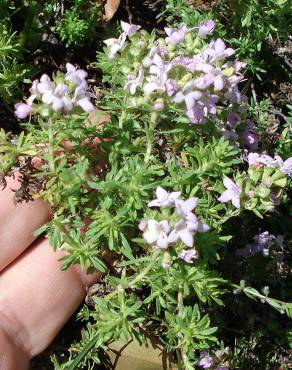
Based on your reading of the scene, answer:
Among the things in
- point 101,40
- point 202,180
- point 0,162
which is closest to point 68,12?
point 101,40

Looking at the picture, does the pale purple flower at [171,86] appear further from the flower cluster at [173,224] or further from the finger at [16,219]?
the finger at [16,219]

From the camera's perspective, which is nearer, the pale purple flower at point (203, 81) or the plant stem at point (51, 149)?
the pale purple flower at point (203, 81)

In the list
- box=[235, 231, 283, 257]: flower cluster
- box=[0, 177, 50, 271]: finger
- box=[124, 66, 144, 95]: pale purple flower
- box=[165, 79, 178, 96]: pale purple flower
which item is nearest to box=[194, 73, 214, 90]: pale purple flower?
box=[165, 79, 178, 96]: pale purple flower

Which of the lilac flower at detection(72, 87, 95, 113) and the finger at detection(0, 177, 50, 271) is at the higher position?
the lilac flower at detection(72, 87, 95, 113)

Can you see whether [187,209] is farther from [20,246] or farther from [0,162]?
[20,246]

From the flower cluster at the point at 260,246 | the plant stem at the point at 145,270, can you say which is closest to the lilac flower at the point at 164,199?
the plant stem at the point at 145,270

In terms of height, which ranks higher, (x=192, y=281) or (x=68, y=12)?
(x=68, y=12)

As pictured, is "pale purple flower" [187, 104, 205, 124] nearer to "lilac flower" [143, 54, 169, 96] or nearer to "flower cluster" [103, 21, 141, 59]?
"lilac flower" [143, 54, 169, 96]
